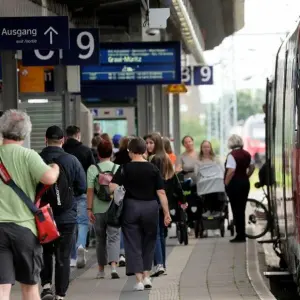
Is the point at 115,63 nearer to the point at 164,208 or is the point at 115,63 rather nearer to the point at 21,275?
the point at 164,208

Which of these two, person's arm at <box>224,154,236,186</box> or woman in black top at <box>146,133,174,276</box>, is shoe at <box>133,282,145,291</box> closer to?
woman in black top at <box>146,133,174,276</box>

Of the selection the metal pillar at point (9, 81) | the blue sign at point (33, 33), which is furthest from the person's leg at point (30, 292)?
the metal pillar at point (9, 81)

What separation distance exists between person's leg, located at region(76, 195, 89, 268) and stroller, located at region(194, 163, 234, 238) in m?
5.29

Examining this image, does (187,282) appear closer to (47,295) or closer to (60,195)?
(47,295)

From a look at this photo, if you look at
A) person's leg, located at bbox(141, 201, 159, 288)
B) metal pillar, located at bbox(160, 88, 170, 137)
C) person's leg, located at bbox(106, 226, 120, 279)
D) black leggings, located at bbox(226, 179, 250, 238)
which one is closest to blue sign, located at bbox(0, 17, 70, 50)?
person's leg, located at bbox(106, 226, 120, 279)

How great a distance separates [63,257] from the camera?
12438 millimetres

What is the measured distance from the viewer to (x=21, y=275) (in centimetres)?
937

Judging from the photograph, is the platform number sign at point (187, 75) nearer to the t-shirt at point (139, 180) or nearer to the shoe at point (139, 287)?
the shoe at point (139, 287)

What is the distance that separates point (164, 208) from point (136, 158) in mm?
746

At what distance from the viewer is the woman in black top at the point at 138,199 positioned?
13859 mm

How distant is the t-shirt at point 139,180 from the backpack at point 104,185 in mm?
1553

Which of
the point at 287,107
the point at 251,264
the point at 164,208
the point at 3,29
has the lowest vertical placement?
the point at 251,264

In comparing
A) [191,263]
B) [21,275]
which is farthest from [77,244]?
[21,275]

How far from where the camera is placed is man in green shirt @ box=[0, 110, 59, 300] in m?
9.25
